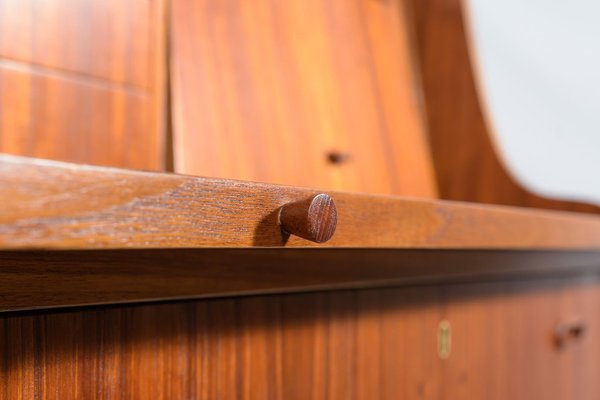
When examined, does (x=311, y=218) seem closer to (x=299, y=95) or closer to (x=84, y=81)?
(x=84, y=81)

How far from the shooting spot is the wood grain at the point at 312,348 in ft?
1.34

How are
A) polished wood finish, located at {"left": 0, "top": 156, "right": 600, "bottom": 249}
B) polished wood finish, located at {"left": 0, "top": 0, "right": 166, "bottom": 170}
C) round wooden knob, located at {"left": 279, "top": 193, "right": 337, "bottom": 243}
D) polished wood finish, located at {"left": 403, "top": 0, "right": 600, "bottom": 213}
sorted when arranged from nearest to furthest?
polished wood finish, located at {"left": 0, "top": 156, "right": 600, "bottom": 249} → round wooden knob, located at {"left": 279, "top": 193, "right": 337, "bottom": 243} → polished wood finish, located at {"left": 0, "top": 0, "right": 166, "bottom": 170} → polished wood finish, located at {"left": 403, "top": 0, "right": 600, "bottom": 213}

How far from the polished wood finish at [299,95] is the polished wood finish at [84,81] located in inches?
1.3

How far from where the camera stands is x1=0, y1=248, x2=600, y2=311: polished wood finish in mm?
365

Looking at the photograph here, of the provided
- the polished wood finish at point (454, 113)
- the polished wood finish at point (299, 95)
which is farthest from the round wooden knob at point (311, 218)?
the polished wood finish at point (454, 113)

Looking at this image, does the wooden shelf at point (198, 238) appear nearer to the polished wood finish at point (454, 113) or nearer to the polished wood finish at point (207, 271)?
the polished wood finish at point (207, 271)

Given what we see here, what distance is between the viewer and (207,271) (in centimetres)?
46

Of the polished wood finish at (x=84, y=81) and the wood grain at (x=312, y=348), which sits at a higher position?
the polished wood finish at (x=84, y=81)

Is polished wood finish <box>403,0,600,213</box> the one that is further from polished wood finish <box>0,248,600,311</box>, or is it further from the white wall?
polished wood finish <box>0,248,600,311</box>

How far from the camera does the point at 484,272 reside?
31.1 inches

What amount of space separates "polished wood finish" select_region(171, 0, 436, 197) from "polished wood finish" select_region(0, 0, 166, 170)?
3 centimetres

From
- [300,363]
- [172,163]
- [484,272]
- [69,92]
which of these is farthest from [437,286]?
[69,92]

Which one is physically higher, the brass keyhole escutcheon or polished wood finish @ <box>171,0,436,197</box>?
polished wood finish @ <box>171,0,436,197</box>

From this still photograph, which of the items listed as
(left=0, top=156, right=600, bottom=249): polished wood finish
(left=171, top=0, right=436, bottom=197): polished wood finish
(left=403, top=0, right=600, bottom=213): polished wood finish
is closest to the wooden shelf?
(left=0, top=156, right=600, bottom=249): polished wood finish
